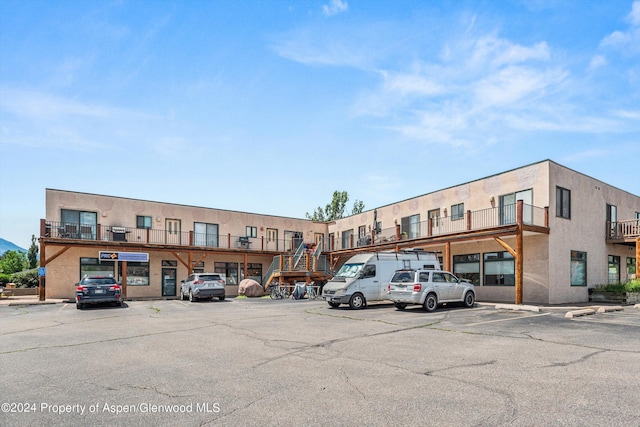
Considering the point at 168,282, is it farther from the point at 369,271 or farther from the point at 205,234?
the point at 369,271

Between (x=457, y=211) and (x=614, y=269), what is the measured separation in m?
9.63

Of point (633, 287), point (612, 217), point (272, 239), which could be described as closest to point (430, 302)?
point (633, 287)

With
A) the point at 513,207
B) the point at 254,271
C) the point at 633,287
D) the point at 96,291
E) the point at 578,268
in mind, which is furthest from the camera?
the point at 254,271

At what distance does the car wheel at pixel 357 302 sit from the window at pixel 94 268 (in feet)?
59.7

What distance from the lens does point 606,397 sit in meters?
5.59

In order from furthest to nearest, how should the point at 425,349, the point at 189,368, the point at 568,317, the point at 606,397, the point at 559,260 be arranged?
the point at 559,260, the point at 568,317, the point at 425,349, the point at 189,368, the point at 606,397

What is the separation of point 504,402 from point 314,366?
3092 mm

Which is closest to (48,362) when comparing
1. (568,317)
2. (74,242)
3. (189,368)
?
(189,368)

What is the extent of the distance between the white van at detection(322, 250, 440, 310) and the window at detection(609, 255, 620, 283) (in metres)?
13.0

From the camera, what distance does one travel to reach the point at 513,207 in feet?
74.7

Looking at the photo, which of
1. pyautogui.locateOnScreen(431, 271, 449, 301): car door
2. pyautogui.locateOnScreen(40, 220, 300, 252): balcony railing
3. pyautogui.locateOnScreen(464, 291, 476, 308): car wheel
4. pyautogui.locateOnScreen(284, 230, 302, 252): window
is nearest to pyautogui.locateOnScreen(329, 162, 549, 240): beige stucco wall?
pyautogui.locateOnScreen(464, 291, 476, 308): car wheel

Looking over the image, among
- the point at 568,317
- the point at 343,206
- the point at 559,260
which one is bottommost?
the point at 568,317

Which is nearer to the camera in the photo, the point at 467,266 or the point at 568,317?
the point at 568,317

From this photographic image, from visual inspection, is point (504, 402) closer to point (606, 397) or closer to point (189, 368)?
point (606, 397)
